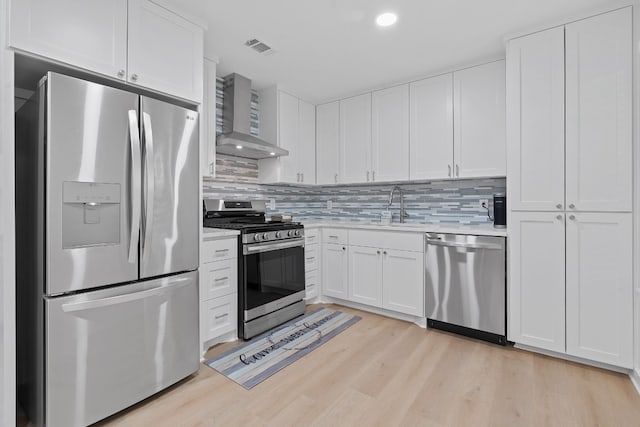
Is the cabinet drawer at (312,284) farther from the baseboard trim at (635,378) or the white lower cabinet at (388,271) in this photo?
the baseboard trim at (635,378)

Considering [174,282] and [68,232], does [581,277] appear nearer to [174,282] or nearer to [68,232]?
[174,282]

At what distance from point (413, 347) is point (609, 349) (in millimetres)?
1280

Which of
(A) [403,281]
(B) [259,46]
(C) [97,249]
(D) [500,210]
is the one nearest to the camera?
(C) [97,249]

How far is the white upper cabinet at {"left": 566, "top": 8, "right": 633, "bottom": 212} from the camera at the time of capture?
2.05 m

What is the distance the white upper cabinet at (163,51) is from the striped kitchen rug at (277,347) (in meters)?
1.89

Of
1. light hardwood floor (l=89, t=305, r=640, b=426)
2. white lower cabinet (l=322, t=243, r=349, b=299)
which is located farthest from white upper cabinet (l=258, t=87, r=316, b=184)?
light hardwood floor (l=89, t=305, r=640, b=426)

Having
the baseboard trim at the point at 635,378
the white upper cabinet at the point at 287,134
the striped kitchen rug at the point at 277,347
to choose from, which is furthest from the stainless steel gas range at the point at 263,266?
the baseboard trim at the point at 635,378

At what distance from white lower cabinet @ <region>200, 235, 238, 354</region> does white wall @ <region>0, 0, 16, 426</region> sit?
104 centimetres

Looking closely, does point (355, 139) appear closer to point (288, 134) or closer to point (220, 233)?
point (288, 134)

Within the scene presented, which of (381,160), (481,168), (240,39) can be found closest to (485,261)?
(481,168)

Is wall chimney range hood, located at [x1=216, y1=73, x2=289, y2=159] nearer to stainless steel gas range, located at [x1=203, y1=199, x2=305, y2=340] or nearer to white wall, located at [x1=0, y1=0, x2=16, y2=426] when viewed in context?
stainless steel gas range, located at [x1=203, y1=199, x2=305, y2=340]

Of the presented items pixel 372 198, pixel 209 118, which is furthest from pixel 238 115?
pixel 372 198

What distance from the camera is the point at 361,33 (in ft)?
7.96

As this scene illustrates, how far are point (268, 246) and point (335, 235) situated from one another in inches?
37.7
